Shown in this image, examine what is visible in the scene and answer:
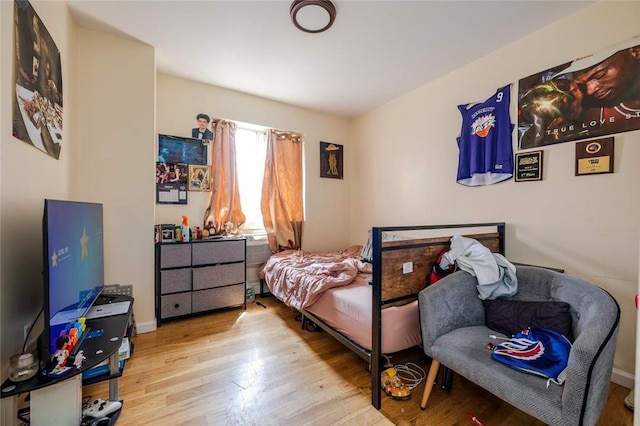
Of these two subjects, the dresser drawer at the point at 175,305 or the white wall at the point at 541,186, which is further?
the dresser drawer at the point at 175,305

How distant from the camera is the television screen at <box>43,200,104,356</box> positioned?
1.04 m

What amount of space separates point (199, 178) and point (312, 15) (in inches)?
81.5

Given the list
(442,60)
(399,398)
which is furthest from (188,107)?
(399,398)

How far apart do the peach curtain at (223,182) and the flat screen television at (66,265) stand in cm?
142

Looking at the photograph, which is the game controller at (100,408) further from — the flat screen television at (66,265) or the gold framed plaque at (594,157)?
the gold framed plaque at (594,157)

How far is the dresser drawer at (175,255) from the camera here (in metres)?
2.51

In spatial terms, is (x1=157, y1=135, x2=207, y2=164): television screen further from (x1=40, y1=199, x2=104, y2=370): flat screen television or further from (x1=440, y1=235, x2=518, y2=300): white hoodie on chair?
(x1=440, y1=235, x2=518, y2=300): white hoodie on chair

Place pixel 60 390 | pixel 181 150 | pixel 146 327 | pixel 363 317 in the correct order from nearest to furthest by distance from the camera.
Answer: pixel 60 390, pixel 363 317, pixel 146 327, pixel 181 150

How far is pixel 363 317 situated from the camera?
171cm

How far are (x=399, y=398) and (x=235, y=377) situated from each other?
1.08m

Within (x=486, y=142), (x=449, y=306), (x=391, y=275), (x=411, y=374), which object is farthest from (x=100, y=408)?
(x=486, y=142)

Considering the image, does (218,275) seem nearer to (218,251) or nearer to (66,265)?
(218,251)

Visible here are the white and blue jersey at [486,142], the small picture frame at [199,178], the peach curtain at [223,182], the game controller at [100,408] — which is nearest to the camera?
the game controller at [100,408]

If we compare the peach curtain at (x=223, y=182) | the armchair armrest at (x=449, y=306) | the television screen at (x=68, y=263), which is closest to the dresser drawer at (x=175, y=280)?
the peach curtain at (x=223, y=182)
